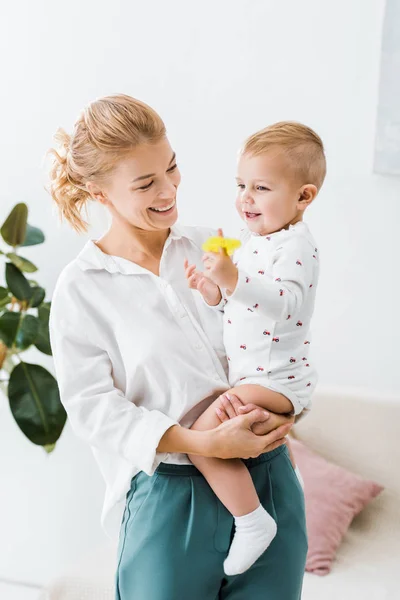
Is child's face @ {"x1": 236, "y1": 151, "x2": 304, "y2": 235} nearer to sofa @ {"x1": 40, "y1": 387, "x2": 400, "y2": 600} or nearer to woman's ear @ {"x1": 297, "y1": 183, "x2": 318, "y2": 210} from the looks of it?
woman's ear @ {"x1": 297, "y1": 183, "x2": 318, "y2": 210}

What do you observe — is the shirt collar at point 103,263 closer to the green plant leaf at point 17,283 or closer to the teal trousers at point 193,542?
the teal trousers at point 193,542

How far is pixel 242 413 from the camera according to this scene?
4.60 ft

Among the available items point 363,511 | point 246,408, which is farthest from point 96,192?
point 363,511

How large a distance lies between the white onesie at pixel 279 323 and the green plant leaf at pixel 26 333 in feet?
3.66

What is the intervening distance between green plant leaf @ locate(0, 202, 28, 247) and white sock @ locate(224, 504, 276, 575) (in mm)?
1400

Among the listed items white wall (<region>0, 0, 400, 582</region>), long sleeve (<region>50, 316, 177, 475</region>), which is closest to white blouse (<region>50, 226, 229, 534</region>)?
long sleeve (<region>50, 316, 177, 475</region>)

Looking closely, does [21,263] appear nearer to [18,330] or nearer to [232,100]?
[18,330]

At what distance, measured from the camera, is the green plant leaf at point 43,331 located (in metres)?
2.56

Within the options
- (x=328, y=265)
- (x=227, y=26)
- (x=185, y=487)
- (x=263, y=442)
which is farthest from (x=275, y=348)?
(x=227, y=26)

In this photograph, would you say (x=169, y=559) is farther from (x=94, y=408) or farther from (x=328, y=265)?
(x=328, y=265)

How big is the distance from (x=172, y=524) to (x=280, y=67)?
175cm

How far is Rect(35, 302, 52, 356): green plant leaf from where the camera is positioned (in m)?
2.56

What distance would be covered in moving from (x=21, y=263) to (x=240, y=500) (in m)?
1.40

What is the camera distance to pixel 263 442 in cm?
141
